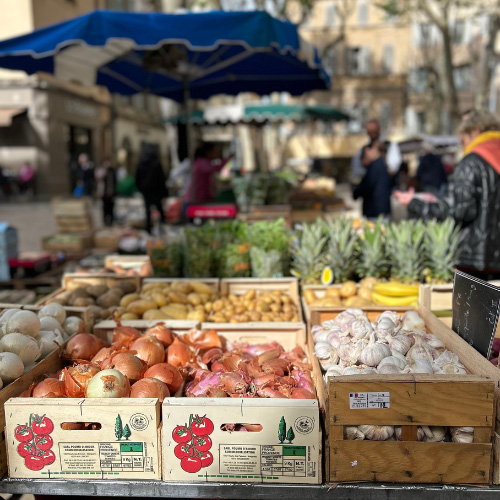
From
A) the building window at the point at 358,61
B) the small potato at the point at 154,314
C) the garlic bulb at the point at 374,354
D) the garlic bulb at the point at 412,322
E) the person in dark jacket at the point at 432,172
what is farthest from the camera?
the building window at the point at 358,61

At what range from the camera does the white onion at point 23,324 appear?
2.66 meters

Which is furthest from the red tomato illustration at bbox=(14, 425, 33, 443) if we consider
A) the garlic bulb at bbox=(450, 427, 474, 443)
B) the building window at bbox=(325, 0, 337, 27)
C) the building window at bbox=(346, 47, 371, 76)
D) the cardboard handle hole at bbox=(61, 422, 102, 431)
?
the building window at bbox=(325, 0, 337, 27)

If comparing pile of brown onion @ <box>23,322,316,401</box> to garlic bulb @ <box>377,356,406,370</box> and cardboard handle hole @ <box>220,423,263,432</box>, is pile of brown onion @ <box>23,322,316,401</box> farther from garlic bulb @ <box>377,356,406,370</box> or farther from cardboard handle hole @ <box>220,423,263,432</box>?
garlic bulb @ <box>377,356,406,370</box>

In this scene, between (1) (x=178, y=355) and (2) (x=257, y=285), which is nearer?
(1) (x=178, y=355)

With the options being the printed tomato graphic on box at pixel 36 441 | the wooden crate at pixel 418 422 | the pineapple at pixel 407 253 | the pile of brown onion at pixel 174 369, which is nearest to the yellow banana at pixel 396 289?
the pineapple at pixel 407 253

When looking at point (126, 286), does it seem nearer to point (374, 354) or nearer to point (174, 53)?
point (374, 354)

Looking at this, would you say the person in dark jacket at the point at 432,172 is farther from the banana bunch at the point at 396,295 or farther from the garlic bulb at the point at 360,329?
the garlic bulb at the point at 360,329

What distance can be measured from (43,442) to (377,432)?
141 centimetres

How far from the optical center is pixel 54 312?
121 inches

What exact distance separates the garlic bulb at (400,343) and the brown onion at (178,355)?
1.11 meters

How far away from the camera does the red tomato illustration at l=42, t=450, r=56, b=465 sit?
2160mm

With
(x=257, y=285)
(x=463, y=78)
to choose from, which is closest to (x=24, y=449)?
(x=257, y=285)

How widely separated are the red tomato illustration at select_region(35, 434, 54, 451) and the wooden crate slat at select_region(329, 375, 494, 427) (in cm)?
120

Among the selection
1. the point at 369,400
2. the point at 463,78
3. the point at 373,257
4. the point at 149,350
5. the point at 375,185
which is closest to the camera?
the point at 369,400
